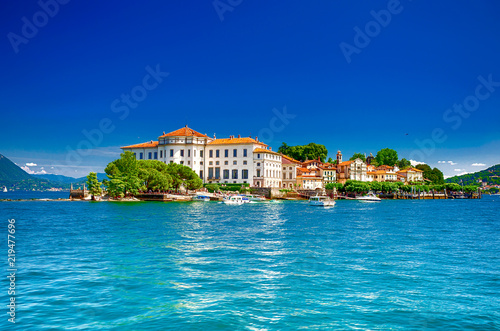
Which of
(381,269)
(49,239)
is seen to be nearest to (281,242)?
(381,269)

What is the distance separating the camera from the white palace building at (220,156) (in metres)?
81.1

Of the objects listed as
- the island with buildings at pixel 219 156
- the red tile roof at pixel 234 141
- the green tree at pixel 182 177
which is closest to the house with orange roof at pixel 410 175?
the island with buildings at pixel 219 156

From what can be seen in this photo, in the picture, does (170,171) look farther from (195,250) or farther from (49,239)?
(195,250)

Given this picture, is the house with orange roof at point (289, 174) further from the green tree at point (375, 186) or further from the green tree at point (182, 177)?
the green tree at point (182, 177)

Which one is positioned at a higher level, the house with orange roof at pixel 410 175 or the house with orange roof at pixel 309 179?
the house with orange roof at pixel 410 175

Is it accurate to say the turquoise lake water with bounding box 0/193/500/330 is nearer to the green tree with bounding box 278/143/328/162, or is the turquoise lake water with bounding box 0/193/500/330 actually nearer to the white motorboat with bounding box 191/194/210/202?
the white motorboat with bounding box 191/194/210/202

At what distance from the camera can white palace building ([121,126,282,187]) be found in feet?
266

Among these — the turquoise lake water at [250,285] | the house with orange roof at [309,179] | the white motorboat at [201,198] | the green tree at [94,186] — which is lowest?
the turquoise lake water at [250,285]

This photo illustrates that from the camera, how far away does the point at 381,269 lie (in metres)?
14.0

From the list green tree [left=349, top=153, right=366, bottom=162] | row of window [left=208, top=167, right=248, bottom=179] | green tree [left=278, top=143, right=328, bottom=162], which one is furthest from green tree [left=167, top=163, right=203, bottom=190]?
green tree [left=349, top=153, right=366, bottom=162]

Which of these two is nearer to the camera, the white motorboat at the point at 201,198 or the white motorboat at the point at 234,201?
the white motorboat at the point at 234,201

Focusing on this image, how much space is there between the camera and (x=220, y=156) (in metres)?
83.2

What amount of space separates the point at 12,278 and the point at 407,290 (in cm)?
→ 1145

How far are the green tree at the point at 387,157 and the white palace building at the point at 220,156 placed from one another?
2640 inches
